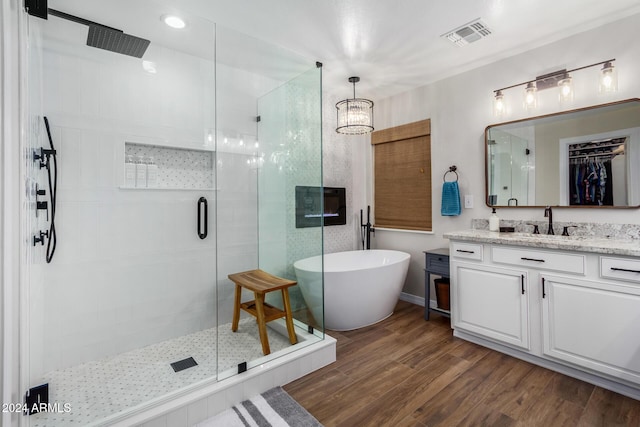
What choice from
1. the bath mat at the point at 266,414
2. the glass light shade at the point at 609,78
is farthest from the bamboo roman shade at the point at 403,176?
the bath mat at the point at 266,414

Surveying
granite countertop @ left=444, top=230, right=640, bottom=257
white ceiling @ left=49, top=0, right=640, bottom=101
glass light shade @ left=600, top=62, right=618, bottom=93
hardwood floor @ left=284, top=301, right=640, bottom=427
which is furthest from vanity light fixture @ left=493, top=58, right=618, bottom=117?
hardwood floor @ left=284, top=301, right=640, bottom=427

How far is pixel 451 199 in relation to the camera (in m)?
3.21

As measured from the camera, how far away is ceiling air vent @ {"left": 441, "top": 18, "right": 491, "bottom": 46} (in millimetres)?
2350

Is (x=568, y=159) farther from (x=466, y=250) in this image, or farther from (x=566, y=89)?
(x=466, y=250)

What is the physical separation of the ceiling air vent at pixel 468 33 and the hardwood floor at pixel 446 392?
2585mm

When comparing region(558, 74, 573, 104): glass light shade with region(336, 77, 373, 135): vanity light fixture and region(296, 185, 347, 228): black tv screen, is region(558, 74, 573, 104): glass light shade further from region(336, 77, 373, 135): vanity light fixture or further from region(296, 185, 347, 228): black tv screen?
region(296, 185, 347, 228): black tv screen

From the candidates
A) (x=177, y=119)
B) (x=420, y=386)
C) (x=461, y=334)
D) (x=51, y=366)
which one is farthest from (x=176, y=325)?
(x=461, y=334)

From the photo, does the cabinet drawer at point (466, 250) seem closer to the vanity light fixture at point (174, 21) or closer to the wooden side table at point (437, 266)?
the wooden side table at point (437, 266)

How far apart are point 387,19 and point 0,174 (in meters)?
2.40

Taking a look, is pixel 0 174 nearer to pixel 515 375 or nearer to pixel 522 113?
pixel 515 375

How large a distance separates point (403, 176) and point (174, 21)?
280cm

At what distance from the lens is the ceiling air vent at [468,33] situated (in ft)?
7.71

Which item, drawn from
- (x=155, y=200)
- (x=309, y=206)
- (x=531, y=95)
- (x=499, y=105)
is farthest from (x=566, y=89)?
(x=155, y=200)

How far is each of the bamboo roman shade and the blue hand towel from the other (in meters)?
0.28
